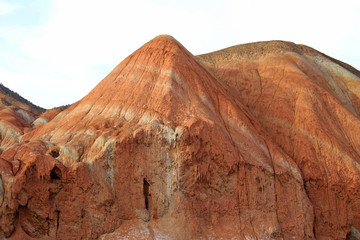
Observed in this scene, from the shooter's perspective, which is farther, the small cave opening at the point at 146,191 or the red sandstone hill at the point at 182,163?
the small cave opening at the point at 146,191

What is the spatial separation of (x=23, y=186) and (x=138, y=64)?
526 inches

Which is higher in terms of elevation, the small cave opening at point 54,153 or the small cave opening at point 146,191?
the small cave opening at point 54,153

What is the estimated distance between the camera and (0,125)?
4738 centimetres

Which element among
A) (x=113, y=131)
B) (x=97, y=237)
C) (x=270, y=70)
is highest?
(x=270, y=70)

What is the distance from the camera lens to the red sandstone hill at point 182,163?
2408cm

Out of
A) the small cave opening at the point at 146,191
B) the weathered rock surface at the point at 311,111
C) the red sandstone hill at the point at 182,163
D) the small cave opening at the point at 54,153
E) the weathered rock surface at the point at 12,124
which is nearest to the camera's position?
the red sandstone hill at the point at 182,163

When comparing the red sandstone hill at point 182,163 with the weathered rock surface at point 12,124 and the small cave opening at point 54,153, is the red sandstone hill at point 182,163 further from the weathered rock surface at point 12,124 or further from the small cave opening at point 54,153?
the weathered rock surface at point 12,124

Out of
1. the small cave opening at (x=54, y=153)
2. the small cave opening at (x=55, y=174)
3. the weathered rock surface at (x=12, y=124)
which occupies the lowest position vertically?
the small cave opening at (x=55, y=174)

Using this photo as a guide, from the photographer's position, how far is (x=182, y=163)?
27172mm

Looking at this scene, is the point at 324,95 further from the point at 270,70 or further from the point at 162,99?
the point at 162,99

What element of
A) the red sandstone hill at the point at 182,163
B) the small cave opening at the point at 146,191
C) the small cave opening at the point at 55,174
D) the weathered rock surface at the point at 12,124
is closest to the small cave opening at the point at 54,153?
the red sandstone hill at the point at 182,163

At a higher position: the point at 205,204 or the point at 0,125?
the point at 0,125

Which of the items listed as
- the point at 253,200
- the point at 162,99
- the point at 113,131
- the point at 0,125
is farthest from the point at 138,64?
the point at 0,125

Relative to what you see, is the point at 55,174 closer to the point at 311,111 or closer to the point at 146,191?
the point at 146,191
